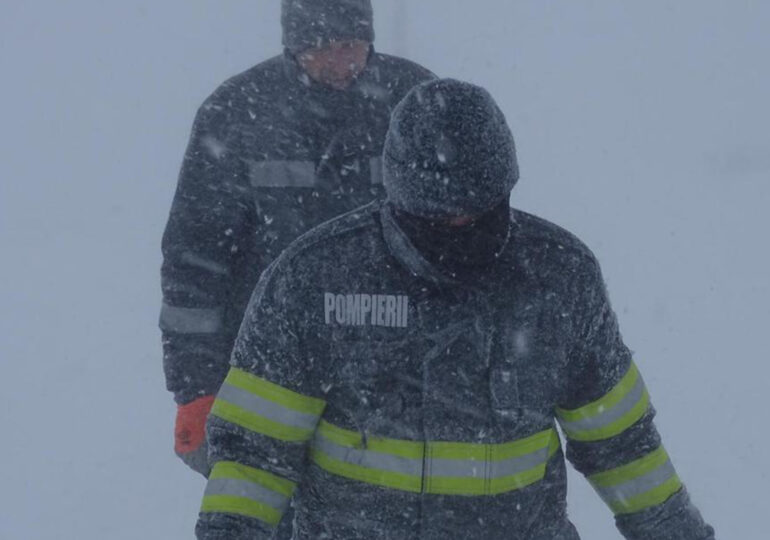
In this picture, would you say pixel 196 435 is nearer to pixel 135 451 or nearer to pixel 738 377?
pixel 135 451

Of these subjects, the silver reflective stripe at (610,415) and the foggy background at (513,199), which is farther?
the foggy background at (513,199)

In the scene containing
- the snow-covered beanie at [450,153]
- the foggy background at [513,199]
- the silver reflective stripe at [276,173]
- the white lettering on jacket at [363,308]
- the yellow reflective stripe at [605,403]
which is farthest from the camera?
the foggy background at [513,199]

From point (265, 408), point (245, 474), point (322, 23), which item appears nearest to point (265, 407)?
point (265, 408)

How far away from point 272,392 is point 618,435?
67cm

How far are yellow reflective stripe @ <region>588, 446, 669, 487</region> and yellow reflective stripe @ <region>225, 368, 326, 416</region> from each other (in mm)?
611

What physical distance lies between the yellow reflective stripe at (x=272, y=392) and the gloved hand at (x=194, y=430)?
3.43 feet

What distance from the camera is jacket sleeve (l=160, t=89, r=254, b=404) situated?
2.93 m

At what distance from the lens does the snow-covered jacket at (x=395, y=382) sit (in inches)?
77.6

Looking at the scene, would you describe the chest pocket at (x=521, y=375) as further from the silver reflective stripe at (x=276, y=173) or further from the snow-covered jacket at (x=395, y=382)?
the silver reflective stripe at (x=276, y=173)

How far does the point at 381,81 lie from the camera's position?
9.95 feet

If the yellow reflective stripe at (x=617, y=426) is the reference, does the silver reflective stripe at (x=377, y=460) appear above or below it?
below

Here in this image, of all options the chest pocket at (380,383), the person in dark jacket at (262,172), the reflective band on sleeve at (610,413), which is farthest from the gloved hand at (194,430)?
the reflective band on sleeve at (610,413)

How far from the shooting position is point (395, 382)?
78.1 inches

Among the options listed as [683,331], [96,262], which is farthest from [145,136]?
[683,331]
